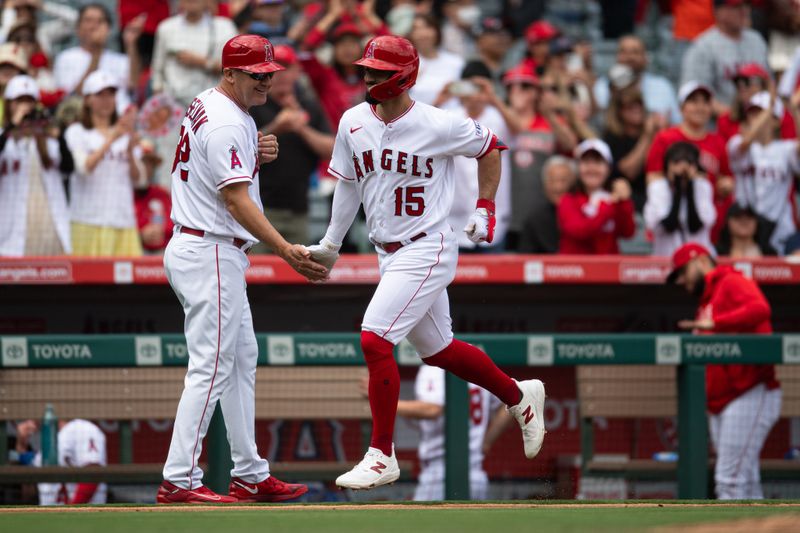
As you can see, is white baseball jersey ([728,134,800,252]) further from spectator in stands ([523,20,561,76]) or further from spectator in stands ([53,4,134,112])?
spectator in stands ([53,4,134,112])

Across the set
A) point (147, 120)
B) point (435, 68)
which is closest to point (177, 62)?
point (147, 120)

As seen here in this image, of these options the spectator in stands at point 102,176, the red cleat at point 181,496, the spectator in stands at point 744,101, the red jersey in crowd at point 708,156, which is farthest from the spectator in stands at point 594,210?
the red cleat at point 181,496

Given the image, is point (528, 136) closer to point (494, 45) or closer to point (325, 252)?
point (494, 45)

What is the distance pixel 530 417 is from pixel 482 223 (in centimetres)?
98

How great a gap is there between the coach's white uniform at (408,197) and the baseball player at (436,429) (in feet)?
7.01

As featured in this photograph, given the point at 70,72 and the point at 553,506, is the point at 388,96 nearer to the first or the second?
the point at 553,506

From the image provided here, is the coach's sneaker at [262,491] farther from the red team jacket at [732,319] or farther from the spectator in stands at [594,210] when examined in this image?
the spectator in stands at [594,210]

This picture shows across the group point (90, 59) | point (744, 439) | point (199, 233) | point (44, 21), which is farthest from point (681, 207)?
point (44, 21)

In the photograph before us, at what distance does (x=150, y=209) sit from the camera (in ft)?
30.0

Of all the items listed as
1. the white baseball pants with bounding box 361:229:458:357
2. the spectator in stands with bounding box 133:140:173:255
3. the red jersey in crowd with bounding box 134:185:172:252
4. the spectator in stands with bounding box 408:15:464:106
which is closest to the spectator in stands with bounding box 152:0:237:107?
the spectator in stands with bounding box 133:140:173:255

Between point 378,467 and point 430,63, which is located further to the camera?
point 430,63

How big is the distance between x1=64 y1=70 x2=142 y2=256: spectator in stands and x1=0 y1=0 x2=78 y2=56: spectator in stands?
1519 mm

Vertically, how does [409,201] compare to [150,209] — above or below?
below

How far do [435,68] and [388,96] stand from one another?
4707 millimetres
